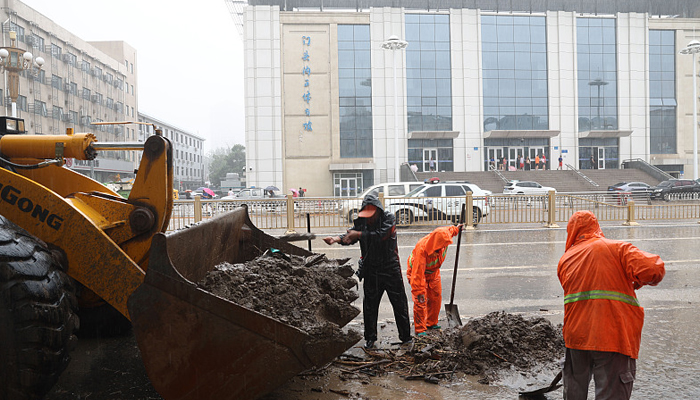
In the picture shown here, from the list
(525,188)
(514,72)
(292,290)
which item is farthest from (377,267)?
(514,72)

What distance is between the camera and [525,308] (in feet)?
21.9

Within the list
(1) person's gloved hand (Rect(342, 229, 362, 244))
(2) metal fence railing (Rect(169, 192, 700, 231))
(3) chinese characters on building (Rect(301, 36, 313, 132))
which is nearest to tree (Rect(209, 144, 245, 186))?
(3) chinese characters on building (Rect(301, 36, 313, 132))

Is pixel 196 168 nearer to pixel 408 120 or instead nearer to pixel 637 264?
pixel 408 120

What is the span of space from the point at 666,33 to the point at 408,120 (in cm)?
2684

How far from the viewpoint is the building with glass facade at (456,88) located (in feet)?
146

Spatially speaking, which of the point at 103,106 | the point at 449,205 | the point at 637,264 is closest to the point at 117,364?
the point at 637,264

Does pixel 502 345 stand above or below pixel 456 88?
below

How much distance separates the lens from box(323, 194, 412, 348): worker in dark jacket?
17.5 ft

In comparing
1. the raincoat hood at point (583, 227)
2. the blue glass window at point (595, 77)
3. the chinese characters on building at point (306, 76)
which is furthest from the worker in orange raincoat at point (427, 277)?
the blue glass window at point (595, 77)

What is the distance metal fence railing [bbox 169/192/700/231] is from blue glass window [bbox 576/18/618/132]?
1247 inches

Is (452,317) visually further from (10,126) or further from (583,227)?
(10,126)

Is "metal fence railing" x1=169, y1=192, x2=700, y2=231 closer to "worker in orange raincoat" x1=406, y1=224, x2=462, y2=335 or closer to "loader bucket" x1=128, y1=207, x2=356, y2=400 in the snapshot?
"worker in orange raincoat" x1=406, y1=224, x2=462, y2=335

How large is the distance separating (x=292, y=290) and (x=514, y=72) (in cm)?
Result: 4747

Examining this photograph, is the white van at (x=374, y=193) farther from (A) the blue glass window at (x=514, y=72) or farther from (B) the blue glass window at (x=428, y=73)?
(A) the blue glass window at (x=514, y=72)
